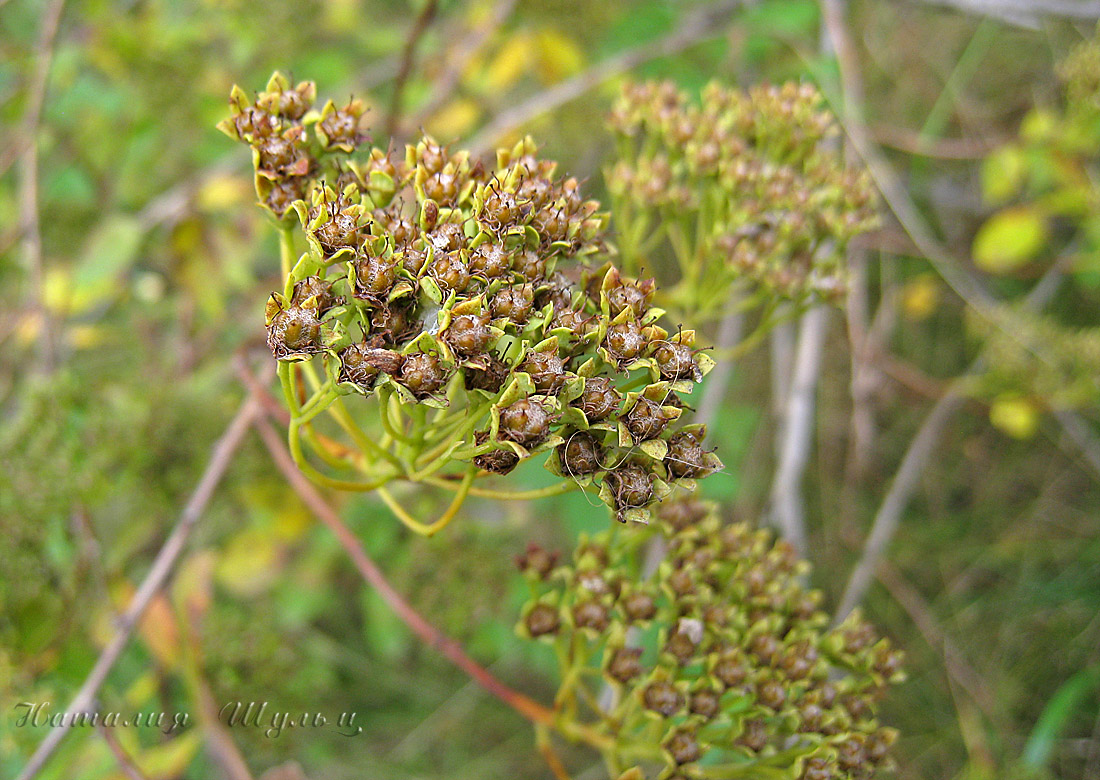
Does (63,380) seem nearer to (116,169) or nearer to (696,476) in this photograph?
(116,169)

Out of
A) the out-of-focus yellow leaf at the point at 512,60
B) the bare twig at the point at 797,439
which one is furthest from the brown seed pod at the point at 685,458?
the out-of-focus yellow leaf at the point at 512,60

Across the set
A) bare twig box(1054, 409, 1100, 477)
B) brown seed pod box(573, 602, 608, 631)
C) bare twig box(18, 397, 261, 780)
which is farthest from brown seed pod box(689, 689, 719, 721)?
bare twig box(1054, 409, 1100, 477)

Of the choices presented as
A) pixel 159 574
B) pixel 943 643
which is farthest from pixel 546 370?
pixel 943 643

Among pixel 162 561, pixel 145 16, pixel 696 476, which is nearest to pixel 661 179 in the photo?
pixel 696 476

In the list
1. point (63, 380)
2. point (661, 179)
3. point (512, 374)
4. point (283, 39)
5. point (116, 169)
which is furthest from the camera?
point (116, 169)

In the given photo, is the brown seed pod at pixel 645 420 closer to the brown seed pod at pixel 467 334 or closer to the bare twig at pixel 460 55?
the brown seed pod at pixel 467 334

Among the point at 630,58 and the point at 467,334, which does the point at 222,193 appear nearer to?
the point at 630,58

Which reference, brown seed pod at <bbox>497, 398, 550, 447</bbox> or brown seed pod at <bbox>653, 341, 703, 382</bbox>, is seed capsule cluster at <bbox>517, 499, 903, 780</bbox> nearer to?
brown seed pod at <bbox>653, 341, 703, 382</bbox>
